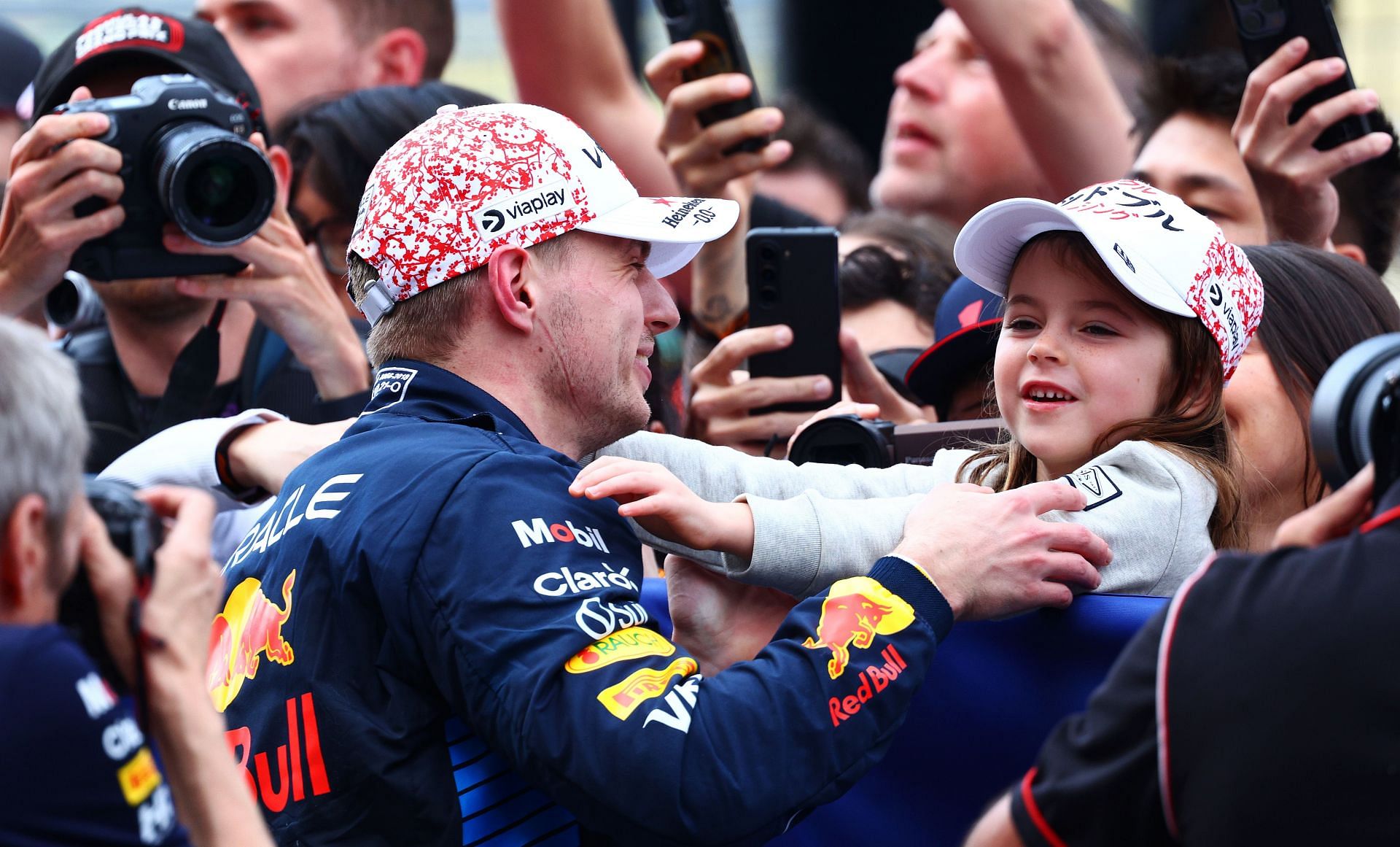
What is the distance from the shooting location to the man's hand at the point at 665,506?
2.07 m

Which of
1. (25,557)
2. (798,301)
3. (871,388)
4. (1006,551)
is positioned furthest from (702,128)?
(25,557)

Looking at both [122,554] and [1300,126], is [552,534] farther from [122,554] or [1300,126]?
[1300,126]

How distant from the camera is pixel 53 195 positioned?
10.4ft

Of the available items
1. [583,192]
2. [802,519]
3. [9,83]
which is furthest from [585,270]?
[9,83]

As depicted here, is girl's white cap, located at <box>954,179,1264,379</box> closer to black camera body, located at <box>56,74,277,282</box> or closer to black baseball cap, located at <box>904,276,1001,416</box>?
black baseball cap, located at <box>904,276,1001,416</box>

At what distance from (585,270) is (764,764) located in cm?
86

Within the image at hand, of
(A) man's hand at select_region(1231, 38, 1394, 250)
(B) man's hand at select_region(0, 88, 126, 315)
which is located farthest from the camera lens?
(A) man's hand at select_region(1231, 38, 1394, 250)

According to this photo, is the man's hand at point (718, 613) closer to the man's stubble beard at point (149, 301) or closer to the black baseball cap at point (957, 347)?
the black baseball cap at point (957, 347)

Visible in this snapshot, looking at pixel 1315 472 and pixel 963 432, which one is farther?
pixel 963 432

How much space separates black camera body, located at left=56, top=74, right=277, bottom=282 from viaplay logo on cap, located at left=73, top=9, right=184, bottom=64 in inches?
10.8

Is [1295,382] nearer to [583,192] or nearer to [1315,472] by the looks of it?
[1315,472]

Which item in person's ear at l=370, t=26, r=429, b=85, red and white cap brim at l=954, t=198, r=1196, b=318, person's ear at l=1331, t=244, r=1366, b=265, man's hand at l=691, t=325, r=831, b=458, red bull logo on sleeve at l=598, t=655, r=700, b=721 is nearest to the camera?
red bull logo on sleeve at l=598, t=655, r=700, b=721

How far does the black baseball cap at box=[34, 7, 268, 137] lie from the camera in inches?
139

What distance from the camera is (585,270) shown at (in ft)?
7.81
